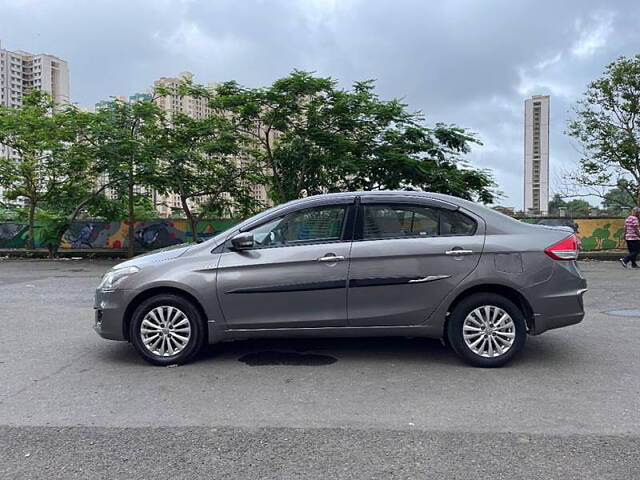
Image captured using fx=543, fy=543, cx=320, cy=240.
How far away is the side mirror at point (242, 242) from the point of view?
5293 millimetres

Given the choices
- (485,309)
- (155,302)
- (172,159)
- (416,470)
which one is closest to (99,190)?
(172,159)

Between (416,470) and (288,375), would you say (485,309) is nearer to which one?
(288,375)

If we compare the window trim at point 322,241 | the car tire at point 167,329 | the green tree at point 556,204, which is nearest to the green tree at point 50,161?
the car tire at point 167,329

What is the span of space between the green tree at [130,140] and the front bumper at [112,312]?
552 inches

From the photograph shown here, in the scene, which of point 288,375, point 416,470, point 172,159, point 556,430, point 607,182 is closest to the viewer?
point 416,470

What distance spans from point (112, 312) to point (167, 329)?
0.58m

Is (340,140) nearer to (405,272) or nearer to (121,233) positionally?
(121,233)

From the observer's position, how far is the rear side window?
5426 millimetres

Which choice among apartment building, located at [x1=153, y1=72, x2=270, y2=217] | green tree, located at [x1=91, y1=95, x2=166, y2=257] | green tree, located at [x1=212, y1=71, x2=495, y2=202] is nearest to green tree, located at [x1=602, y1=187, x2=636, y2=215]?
green tree, located at [x1=212, y1=71, x2=495, y2=202]

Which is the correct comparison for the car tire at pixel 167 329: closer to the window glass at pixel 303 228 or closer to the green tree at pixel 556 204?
the window glass at pixel 303 228

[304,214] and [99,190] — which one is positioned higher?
[99,190]

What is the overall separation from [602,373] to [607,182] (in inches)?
705

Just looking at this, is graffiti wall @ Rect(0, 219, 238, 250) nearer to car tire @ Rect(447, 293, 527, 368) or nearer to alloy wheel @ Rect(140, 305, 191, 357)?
alloy wheel @ Rect(140, 305, 191, 357)

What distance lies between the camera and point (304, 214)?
A: 557 cm
